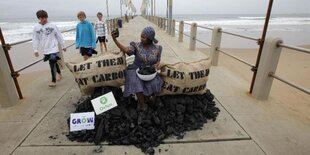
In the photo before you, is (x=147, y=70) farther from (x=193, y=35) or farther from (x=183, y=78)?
(x=193, y=35)

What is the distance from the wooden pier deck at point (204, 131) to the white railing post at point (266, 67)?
0.16 meters

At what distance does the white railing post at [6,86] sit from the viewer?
3.02 meters

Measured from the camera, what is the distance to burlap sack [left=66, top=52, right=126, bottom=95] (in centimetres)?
259

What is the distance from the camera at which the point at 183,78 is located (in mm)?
2670

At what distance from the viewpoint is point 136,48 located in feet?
8.81

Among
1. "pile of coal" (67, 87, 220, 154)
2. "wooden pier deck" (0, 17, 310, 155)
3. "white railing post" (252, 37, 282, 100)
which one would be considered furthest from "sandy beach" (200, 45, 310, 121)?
"pile of coal" (67, 87, 220, 154)

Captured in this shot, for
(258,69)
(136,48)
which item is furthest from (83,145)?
(258,69)

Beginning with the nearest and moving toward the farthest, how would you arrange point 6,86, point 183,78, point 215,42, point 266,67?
point 183,78 < point 6,86 < point 266,67 < point 215,42

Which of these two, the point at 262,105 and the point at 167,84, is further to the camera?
the point at 262,105

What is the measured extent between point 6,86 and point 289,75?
791cm

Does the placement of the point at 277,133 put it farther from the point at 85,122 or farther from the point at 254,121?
the point at 85,122

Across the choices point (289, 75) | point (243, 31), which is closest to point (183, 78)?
point (289, 75)

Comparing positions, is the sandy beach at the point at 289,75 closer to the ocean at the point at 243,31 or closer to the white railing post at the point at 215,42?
the white railing post at the point at 215,42

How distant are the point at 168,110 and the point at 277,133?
53.4 inches
